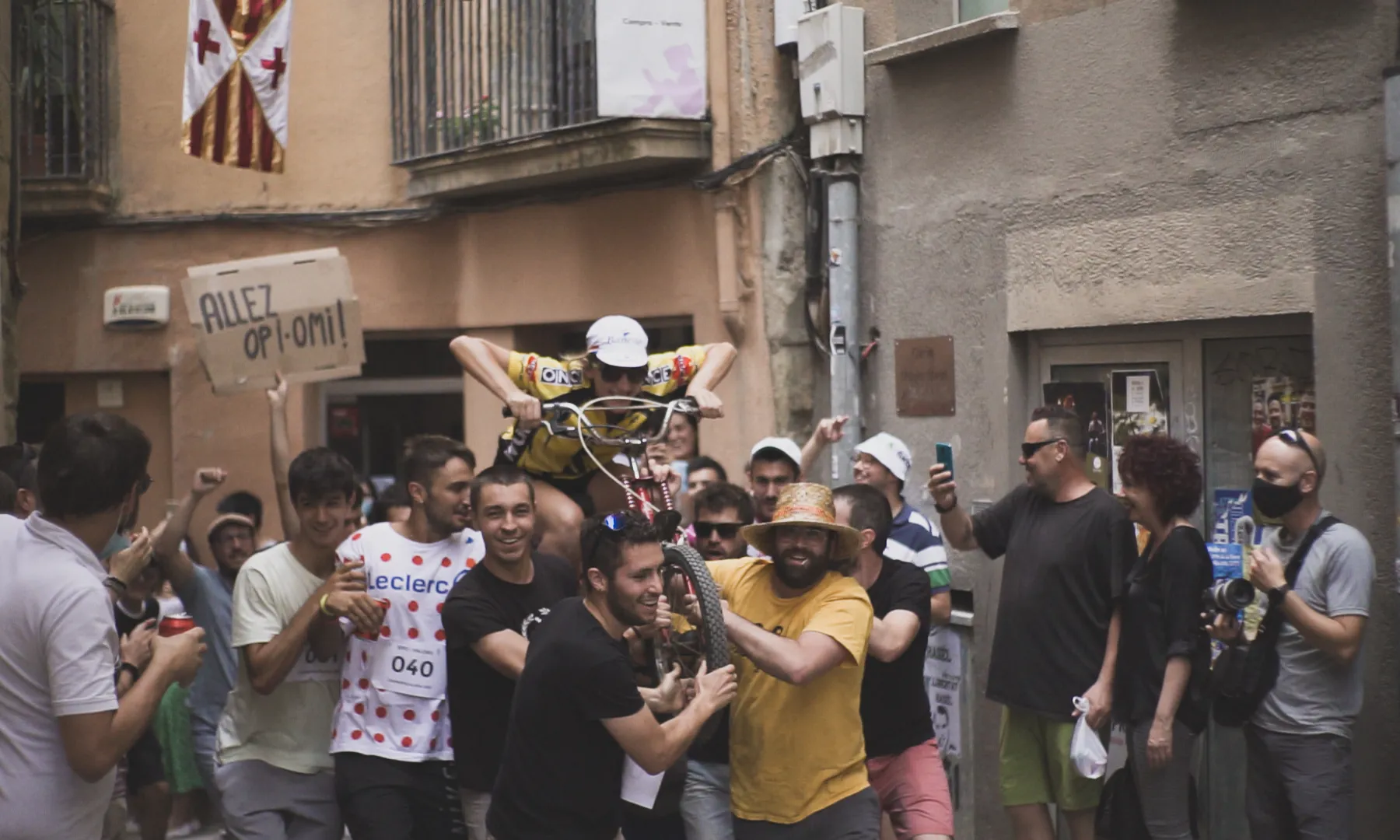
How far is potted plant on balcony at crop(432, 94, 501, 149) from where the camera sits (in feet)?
38.2

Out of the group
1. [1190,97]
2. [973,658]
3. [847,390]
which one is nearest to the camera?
[1190,97]

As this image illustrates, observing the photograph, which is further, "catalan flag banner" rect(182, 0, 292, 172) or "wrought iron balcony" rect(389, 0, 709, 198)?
"catalan flag banner" rect(182, 0, 292, 172)

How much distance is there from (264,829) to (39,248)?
28.7ft

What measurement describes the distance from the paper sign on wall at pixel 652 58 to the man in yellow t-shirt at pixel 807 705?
5.10m

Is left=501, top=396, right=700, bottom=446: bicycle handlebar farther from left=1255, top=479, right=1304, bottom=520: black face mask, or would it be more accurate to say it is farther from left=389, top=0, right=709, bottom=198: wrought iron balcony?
left=389, top=0, right=709, bottom=198: wrought iron balcony

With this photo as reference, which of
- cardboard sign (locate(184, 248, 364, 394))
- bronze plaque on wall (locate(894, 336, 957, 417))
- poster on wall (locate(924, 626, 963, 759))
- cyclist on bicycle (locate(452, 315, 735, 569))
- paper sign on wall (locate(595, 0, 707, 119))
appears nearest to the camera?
cyclist on bicycle (locate(452, 315, 735, 569))

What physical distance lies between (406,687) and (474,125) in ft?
21.2

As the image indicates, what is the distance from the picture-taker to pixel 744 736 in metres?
5.63

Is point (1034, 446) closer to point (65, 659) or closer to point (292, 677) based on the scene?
point (292, 677)

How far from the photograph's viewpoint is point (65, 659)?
406 cm

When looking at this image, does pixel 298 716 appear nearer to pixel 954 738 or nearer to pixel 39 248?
pixel 954 738

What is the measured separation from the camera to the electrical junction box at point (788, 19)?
9.91 meters

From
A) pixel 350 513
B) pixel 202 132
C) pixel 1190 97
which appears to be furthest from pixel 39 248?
pixel 1190 97

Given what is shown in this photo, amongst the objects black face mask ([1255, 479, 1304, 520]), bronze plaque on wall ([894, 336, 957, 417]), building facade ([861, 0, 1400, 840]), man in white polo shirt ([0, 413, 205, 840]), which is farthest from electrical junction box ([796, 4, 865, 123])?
man in white polo shirt ([0, 413, 205, 840])
